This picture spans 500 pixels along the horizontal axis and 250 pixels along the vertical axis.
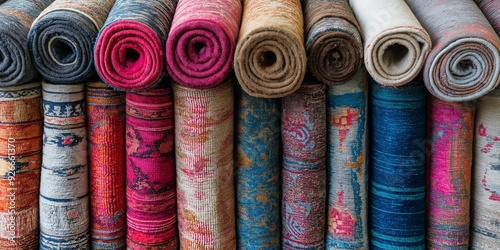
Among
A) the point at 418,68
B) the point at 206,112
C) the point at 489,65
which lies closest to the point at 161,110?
the point at 206,112

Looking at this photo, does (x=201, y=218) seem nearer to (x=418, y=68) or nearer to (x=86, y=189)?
(x=86, y=189)

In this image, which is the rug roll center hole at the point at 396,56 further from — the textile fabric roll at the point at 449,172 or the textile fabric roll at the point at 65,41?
the textile fabric roll at the point at 65,41

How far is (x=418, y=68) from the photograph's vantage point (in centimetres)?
105

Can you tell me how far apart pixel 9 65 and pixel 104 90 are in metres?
0.19

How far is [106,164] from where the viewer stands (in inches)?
47.9

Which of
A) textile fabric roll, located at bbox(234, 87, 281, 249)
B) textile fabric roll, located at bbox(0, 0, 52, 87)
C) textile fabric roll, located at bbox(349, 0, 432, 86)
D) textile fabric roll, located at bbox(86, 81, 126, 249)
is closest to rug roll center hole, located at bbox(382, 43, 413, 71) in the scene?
textile fabric roll, located at bbox(349, 0, 432, 86)

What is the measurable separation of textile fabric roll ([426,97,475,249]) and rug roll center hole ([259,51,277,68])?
13.9 inches

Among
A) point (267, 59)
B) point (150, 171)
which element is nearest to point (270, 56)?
point (267, 59)

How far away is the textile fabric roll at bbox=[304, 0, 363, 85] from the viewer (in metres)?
1.06

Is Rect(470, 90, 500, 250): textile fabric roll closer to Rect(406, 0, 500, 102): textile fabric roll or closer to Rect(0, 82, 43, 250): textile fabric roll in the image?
Rect(406, 0, 500, 102): textile fabric roll

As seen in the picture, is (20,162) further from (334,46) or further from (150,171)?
(334,46)

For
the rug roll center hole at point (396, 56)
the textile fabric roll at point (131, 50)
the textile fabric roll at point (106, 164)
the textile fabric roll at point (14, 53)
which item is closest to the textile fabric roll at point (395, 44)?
the rug roll center hole at point (396, 56)

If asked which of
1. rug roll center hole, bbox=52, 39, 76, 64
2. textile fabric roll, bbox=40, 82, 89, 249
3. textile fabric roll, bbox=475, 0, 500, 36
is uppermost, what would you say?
textile fabric roll, bbox=475, 0, 500, 36

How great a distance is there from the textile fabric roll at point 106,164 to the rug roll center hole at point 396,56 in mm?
558
